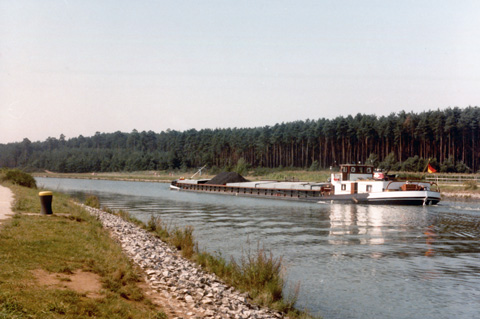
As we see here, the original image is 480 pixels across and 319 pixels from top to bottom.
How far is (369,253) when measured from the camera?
23812 millimetres

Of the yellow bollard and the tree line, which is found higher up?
the tree line

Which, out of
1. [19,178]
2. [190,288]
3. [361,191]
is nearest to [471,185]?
[361,191]

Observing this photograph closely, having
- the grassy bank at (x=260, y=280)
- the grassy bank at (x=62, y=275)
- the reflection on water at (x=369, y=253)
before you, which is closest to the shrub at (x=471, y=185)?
the reflection on water at (x=369, y=253)

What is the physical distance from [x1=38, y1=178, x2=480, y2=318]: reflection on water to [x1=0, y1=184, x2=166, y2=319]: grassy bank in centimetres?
599

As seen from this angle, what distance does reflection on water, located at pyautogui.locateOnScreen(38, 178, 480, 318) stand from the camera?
49.4ft

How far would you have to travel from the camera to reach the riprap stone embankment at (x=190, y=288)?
11.9 meters

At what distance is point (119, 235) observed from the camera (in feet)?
73.8

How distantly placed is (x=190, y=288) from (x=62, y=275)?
3.73 metres

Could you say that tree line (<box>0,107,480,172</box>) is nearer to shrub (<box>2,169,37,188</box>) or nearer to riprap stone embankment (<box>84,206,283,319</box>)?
shrub (<box>2,169,37,188</box>)

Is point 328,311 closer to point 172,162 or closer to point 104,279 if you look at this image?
point 104,279

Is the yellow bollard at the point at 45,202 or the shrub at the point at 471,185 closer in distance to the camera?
the yellow bollard at the point at 45,202

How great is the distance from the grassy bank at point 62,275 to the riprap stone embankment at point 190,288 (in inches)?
30.4

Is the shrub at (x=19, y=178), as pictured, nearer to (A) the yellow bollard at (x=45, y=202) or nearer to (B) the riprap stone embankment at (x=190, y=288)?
(A) the yellow bollard at (x=45, y=202)

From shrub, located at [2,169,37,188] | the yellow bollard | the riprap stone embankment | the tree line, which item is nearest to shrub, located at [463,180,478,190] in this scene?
the tree line
